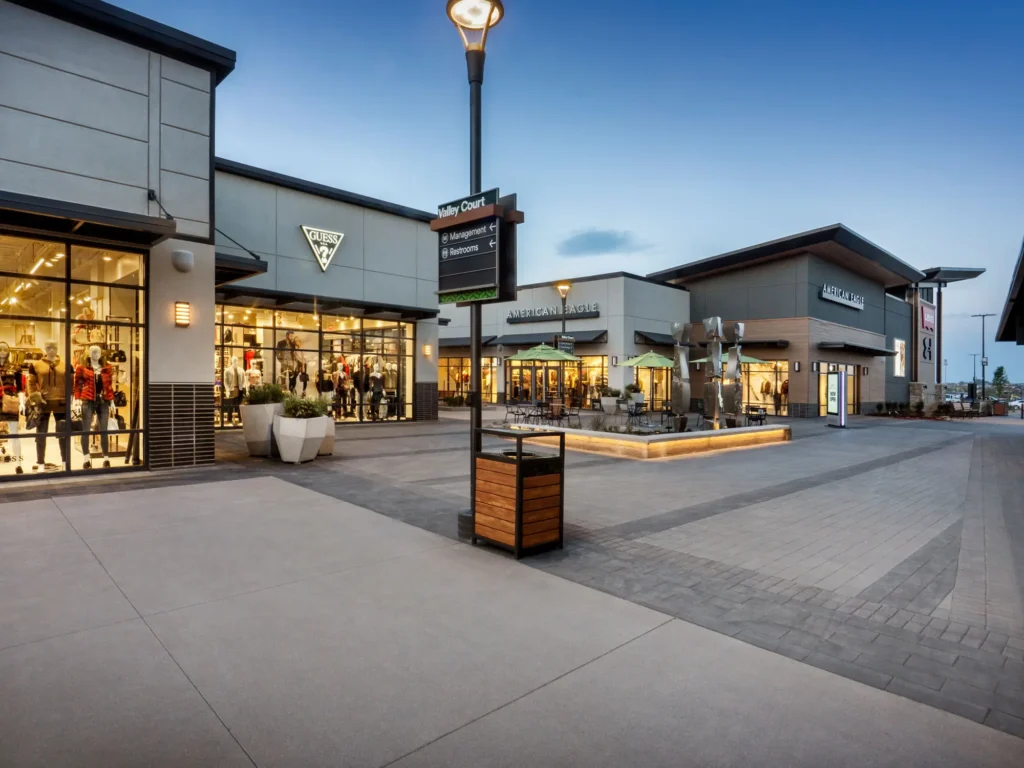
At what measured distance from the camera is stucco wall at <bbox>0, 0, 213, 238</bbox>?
8344 mm

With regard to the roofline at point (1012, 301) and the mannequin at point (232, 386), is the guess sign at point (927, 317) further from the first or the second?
the mannequin at point (232, 386)

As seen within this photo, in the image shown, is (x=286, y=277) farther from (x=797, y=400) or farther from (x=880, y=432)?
(x=797, y=400)

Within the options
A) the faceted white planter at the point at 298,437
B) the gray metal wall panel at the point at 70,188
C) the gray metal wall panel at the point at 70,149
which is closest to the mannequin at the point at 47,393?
the gray metal wall panel at the point at 70,188

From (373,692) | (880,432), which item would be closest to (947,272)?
(880,432)

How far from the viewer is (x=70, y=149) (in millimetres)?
8758

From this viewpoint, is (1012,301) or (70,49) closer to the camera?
(70,49)

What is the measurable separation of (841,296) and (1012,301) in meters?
13.8

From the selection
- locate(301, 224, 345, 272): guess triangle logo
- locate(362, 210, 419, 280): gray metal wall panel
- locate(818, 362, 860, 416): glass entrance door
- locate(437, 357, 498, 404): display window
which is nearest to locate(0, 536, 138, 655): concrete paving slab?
locate(301, 224, 345, 272): guess triangle logo

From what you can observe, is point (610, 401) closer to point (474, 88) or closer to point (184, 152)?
point (184, 152)

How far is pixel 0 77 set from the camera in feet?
26.9

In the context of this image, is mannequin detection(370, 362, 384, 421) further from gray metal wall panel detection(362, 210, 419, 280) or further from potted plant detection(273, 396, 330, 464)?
potted plant detection(273, 396, 330, 464)

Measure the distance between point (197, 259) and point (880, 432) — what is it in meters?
21.4

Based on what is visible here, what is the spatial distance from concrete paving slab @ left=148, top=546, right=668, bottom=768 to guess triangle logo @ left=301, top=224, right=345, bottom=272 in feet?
50.2

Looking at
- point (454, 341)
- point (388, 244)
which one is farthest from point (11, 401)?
point (454, 341)
